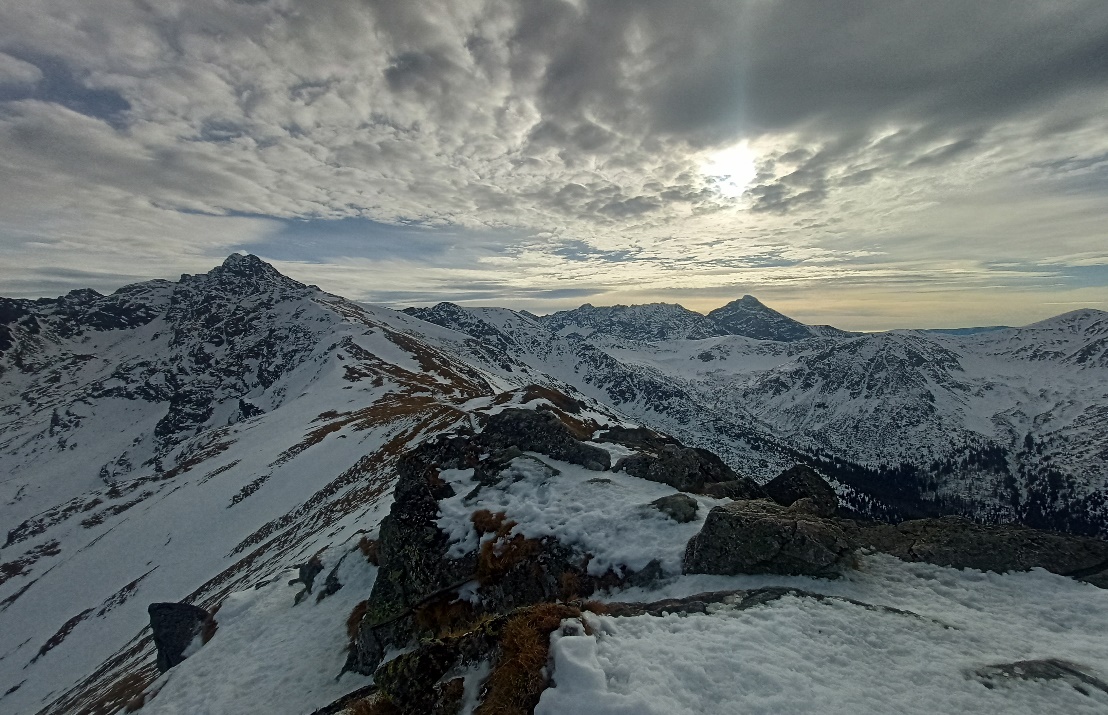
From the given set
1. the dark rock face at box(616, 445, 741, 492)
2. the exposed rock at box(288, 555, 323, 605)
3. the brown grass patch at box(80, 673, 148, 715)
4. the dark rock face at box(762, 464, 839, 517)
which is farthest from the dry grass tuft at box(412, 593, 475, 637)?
the dark rock face at box(762, 464, 839, 517)

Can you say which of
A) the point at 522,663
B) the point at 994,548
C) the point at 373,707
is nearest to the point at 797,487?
the point at 994,548

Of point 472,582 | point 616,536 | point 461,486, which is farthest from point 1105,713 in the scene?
point 461,486

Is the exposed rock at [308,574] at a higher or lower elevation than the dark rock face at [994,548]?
lower

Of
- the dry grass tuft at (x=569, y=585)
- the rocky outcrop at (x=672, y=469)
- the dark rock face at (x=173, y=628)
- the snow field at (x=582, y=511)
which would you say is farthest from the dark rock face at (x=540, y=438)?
the dark rock face at (x=173, y=628)

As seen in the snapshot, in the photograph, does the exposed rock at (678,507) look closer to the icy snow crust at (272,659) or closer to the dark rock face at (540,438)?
the dark rock face at (540,438)

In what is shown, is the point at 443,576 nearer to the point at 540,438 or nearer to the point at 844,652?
the point at 540,438

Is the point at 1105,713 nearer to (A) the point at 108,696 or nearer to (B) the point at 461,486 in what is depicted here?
(B) the point at 461,486

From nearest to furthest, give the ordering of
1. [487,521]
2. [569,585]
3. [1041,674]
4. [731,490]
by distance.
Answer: [1041,674] → [569,585] → [487,521] → [731,490]
